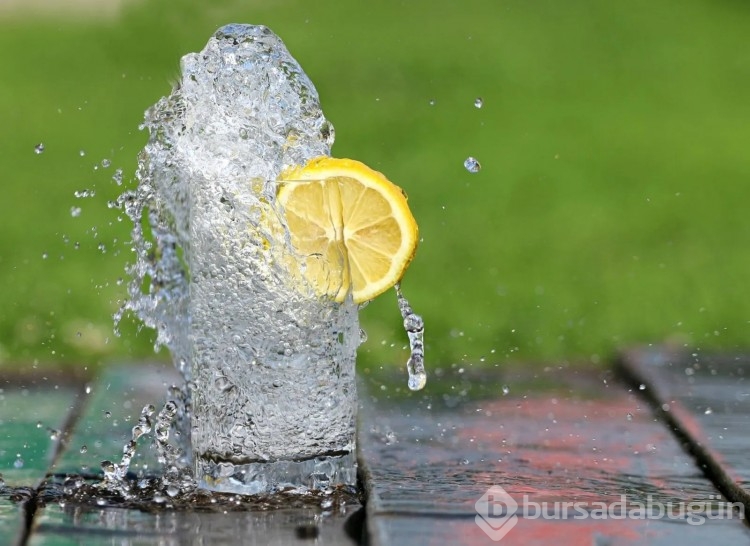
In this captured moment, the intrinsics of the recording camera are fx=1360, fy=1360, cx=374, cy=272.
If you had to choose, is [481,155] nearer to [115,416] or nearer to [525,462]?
[115,416]

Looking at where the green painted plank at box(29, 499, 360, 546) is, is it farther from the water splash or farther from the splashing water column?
the water splash

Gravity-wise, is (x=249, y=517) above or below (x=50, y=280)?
below

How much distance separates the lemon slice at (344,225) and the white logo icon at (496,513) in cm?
42

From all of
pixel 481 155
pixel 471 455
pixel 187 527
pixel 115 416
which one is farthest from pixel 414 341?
pixel 481 155

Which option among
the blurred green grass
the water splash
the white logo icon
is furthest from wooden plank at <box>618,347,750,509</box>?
the water splash

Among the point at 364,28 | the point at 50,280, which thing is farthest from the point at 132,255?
the point at 364,28

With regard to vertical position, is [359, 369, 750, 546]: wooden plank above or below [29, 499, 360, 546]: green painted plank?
above

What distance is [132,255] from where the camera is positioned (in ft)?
18.0

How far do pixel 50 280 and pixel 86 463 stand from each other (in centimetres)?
239

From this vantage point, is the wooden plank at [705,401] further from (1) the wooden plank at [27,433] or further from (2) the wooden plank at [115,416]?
(1) the wooden plank at [27,433]

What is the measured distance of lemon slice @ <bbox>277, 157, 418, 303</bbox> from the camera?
2412 mm

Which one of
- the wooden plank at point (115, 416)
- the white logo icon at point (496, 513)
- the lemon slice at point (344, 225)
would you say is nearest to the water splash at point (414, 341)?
the lemon slice at point (344, 225)

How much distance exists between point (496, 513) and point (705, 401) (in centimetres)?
107

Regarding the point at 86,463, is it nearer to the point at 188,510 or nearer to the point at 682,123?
the point at 188,510
